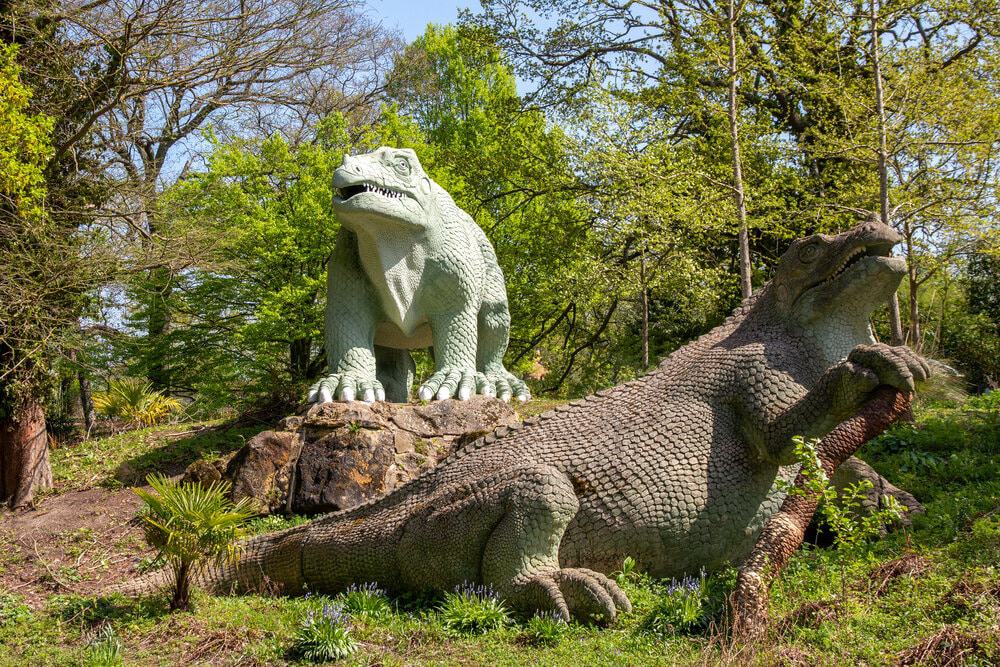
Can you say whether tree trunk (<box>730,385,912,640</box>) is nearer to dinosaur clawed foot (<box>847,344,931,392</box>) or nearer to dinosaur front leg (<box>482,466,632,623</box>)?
dinosaur clawed foot (<box>847,344,931,392</box>)

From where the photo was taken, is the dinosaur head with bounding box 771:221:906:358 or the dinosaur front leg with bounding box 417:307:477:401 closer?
the dinosaur head with bounding box 771:221:906:358

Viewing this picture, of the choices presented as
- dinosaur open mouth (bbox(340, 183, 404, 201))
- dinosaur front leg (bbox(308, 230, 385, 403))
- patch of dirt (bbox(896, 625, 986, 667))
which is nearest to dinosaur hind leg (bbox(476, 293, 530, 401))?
dinosaur front leg (bbox(308, 230, 385, 403))

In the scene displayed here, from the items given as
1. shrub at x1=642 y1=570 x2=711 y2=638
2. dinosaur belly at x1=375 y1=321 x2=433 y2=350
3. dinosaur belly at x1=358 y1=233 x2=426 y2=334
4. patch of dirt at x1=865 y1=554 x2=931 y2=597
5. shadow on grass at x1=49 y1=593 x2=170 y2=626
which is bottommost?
shadow on grass at x1=49 y1=593 x2=170 y2=626

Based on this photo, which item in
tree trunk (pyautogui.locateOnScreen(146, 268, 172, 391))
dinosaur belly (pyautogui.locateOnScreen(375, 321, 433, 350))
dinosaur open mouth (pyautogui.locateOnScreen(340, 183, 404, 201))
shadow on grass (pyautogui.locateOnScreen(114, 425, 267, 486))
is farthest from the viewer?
tree trunk (pyautogui.locateOnScreen(146, 268, 172, 391))

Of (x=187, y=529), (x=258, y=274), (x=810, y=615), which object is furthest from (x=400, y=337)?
(x=258, y=274)

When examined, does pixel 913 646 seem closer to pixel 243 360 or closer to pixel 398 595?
pixel 398 595

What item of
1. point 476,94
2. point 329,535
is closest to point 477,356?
point 329,535

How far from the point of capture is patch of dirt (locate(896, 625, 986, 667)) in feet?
12.9

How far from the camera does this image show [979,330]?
67.5ft

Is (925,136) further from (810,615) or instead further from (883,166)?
(810,615)

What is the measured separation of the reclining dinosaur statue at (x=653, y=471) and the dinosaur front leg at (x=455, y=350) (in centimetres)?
388

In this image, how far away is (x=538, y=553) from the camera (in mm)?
5121

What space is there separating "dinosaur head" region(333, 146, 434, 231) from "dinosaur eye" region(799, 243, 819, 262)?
4.67 meters

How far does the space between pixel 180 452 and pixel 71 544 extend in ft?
9.59
